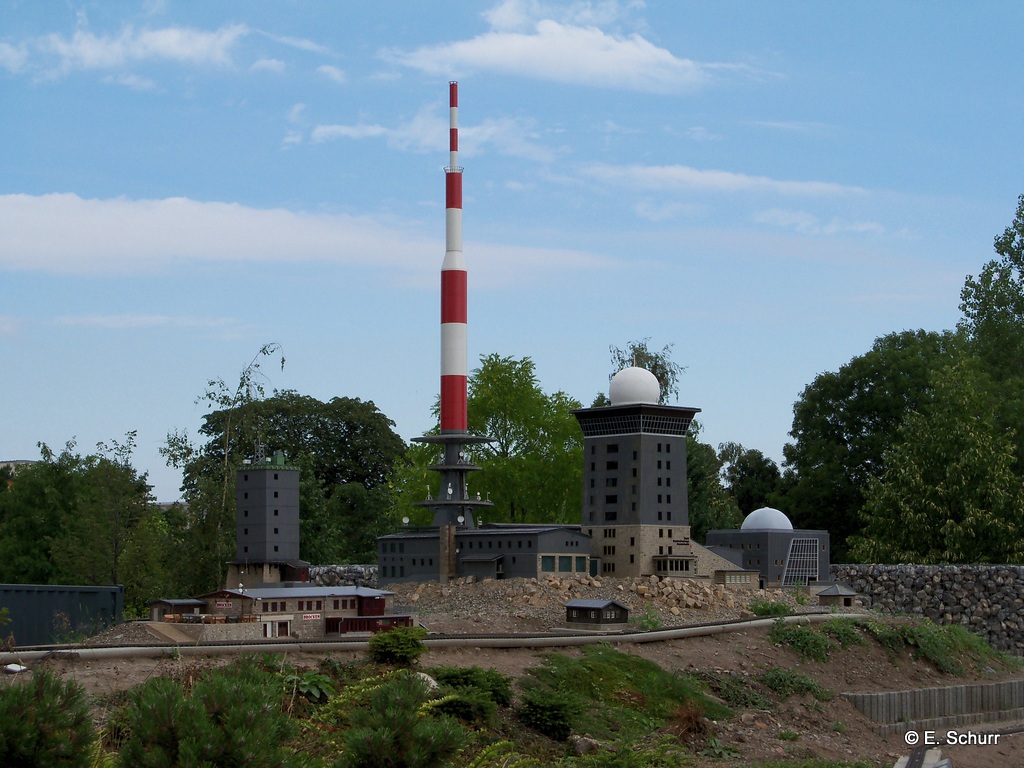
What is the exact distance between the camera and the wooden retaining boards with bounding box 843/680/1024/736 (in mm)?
38594

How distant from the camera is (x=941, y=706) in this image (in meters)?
41.2

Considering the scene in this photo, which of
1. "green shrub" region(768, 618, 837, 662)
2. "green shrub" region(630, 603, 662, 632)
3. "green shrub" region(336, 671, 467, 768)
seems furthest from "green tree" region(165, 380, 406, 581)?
"green shrub" region(336, 671, 467, 768)

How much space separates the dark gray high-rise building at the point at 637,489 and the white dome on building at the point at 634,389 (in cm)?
46

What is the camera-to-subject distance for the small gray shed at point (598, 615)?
42281 millimetres

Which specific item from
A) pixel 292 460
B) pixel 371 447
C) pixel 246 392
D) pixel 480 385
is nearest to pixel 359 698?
pixel 246 392

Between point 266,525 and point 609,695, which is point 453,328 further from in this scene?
point 609,695

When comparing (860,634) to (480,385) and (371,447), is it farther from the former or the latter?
(371,447)

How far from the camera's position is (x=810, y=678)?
39750mm

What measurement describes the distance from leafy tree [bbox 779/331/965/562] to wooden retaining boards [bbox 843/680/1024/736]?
1199 inches

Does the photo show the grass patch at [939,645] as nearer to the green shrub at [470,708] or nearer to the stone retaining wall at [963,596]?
the stone retaining wall at [963,596]

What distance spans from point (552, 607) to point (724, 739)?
16532 mm

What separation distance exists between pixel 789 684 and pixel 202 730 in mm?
27604

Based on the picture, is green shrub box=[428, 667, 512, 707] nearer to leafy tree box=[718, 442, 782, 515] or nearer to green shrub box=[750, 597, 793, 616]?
green shrub box=[750, 597, 793, 616]

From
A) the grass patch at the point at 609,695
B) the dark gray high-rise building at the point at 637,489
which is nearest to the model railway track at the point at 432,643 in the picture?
the grass patch at the point at 609,695
